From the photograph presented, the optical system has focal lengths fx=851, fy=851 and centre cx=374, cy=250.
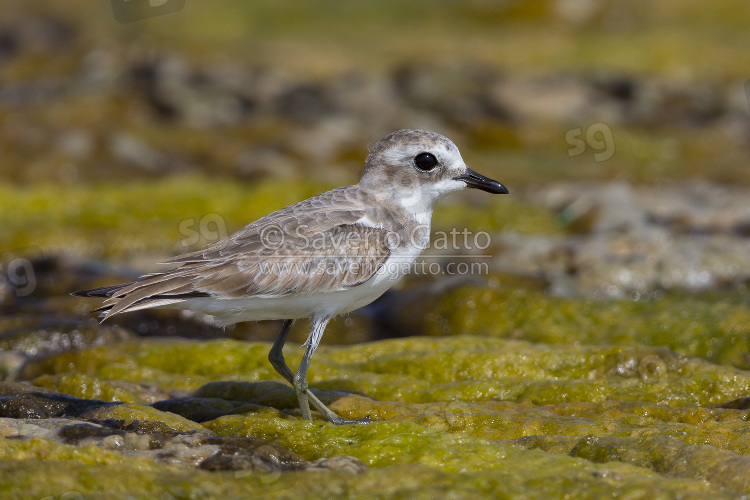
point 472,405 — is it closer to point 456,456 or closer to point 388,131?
point 456,456

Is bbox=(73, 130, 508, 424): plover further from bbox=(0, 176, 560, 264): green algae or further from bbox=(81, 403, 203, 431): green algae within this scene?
bbox=(0, 176, 560, 264): green algae

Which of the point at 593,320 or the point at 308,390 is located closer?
the point at 308,390

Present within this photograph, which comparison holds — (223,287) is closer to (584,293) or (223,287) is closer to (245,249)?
(245,249)

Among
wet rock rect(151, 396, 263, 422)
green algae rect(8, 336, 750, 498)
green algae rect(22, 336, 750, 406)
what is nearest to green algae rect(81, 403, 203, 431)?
green algae rect(8, 336, 750, 498)

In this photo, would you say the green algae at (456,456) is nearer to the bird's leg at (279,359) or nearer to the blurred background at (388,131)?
the bird's leg at (279,359)

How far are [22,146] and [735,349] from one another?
20147 millimetres

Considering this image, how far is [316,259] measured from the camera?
8.08 meters

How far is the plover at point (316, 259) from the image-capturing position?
7891 millimetres

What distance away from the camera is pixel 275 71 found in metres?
30.3

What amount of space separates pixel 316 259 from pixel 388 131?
1742cm

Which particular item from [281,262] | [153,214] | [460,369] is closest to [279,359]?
[281,262]

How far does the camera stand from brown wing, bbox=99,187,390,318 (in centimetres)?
784

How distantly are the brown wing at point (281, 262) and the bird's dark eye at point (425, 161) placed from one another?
0.86 metres

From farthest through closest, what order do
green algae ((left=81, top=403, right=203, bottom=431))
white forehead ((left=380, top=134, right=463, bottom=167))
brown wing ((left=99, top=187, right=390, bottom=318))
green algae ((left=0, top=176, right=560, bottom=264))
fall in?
green algae ((left=0, top=176, right=560, bottom=264)), white forehead ((left=380, top=134, right=463, bottom=167)), brown wing ((left=99, top=187, right=390, bottom=318)), green algae ((left=81, top=403, right=203, bottom=431))
